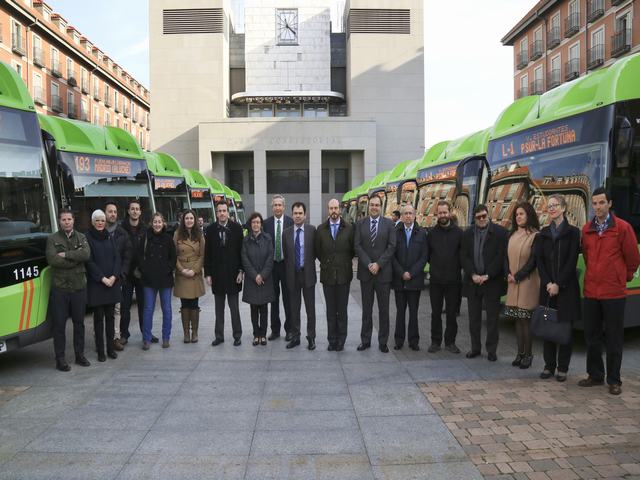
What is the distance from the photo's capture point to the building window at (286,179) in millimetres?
49594

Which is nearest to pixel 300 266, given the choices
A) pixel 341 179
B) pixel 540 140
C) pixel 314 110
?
pixel 540 140

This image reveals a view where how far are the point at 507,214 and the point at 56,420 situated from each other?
→ 6.52m

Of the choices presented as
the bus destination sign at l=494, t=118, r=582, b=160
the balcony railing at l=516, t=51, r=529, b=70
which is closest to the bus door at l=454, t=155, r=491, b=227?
the bus destination sign at l=494, t=118, r=582, b=160

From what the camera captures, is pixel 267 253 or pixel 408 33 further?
pixel 408 33

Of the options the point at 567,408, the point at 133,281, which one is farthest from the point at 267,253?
the point at 567,408

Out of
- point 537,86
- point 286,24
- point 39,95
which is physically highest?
point 286,24

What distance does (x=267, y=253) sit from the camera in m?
7.18

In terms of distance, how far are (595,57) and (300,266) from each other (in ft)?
104

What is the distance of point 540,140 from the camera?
7309 mm

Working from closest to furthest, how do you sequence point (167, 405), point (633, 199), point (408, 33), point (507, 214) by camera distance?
point (167, 405) < point (633, 199) < point (507, 214) < point (408, 33)

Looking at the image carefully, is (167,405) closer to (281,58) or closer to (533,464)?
(533,464)

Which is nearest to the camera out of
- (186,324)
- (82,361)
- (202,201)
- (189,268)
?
(82,361)

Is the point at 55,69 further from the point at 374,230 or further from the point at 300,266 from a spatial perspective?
the point at 374,230

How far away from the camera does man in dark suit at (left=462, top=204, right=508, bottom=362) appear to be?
634 cm
